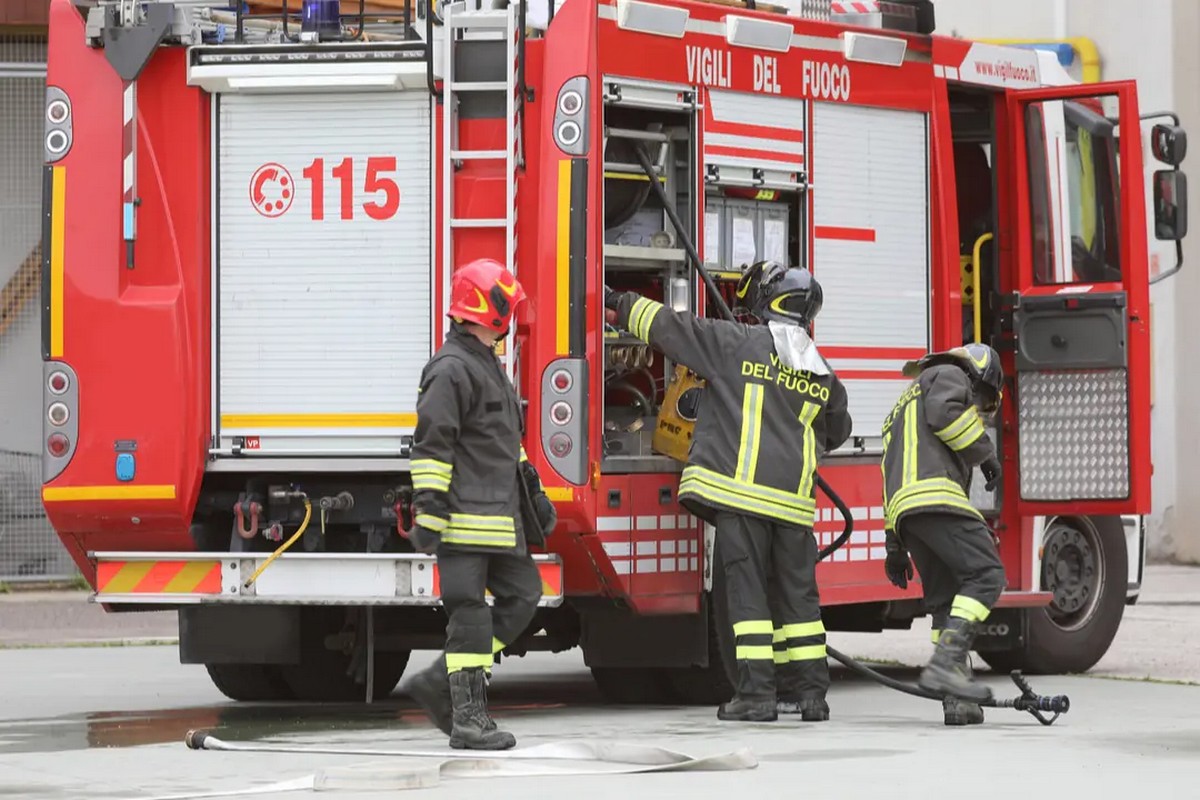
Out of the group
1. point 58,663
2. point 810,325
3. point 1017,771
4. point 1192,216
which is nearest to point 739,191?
point 810,325

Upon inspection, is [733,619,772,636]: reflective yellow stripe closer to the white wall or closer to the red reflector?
the red reflector

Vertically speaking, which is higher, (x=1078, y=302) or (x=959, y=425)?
(x=1078, y=302)

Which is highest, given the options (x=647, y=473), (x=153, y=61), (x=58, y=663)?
(x=153, y=61)

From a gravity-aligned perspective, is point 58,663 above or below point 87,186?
below

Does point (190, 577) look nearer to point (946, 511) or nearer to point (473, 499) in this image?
point (473, 499)

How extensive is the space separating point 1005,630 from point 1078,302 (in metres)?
1.63

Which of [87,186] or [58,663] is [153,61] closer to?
[87,186]

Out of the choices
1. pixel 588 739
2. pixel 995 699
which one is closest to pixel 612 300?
pixel 588 739

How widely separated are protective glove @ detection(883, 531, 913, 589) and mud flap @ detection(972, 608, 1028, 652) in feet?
6.75

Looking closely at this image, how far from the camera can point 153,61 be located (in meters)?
9.47

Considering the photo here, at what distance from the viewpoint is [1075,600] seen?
39.3 feet

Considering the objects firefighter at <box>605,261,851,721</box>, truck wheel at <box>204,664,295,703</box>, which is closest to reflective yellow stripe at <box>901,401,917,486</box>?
firefighter at <box>605,261,851,721</box>

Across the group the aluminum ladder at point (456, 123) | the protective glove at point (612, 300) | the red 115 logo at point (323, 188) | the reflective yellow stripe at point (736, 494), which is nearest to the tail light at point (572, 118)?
the aluminum ladder at point (456, 123)

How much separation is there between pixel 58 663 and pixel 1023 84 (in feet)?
19.2
